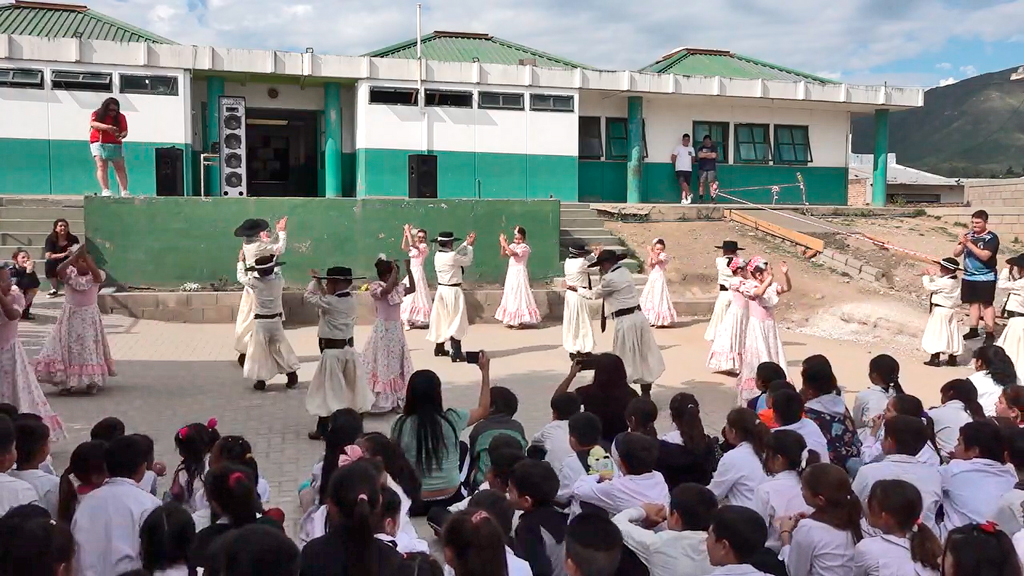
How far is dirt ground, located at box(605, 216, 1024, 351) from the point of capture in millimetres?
13320

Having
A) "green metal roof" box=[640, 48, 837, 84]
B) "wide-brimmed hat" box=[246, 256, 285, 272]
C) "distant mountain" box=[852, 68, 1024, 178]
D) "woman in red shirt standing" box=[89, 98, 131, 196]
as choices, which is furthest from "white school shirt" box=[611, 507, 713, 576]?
"distant mountain" box=[852, 68, 1024, 178]

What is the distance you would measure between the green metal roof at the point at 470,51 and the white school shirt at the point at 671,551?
18673 millimetres

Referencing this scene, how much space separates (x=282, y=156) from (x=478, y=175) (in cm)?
552

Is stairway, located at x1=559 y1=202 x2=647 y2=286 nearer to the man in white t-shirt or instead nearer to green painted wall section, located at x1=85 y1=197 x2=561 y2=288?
green painted wall section, located at x1=85 y1=197 x2=561 y2=288

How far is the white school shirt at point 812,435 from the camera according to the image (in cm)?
482

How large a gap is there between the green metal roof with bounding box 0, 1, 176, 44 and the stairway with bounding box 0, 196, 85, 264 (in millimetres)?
5699

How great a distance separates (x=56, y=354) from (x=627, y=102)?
15.5 meters

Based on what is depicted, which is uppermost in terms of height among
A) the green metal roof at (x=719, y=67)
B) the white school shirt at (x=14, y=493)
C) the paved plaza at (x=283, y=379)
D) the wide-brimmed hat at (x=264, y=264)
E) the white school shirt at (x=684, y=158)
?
the green metal roof at (x=719, y=67)

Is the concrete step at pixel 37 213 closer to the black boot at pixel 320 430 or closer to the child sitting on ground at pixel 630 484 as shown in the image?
the black boot at pixel 320 430

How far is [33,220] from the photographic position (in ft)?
48.4

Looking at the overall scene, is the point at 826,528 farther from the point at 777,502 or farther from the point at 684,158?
the point at 684,158

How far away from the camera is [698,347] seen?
12.3 metres

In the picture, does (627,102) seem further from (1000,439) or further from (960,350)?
(1000,439)

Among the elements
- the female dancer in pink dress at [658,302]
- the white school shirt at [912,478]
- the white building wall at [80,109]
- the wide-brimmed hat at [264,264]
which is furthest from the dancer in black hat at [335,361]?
the white building wall at [80,109]
